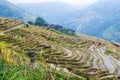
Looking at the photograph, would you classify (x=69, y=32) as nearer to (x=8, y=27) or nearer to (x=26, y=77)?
(x=8, y=27)

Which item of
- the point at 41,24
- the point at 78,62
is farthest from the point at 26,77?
the point at 41,24

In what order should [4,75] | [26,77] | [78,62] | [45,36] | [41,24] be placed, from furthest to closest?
[41,24], [45,36], [78,62], [26,77], [4,75]

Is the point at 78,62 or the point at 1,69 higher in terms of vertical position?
the point at 1,69

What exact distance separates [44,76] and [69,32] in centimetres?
17783

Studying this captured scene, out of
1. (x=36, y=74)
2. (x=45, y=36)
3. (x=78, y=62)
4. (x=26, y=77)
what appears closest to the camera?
(x=26, y=77)

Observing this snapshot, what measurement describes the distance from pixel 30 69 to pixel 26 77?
1987 mm

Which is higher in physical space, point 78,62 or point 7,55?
point 7,55

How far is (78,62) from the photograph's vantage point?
80.1m

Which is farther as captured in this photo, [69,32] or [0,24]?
[69,32]

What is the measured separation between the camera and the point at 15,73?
10984mm

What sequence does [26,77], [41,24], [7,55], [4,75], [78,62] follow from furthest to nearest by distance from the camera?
[41,24] < [78,62] < [7,55] < [26,77] < [4,75]

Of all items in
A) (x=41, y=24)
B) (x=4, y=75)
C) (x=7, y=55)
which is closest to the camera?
(x=4, y=75)

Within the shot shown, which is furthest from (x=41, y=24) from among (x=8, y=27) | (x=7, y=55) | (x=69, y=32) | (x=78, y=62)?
→ (x=7, y=55)

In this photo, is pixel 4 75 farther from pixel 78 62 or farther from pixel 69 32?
pixel 69 32
